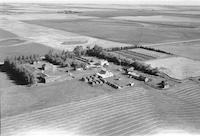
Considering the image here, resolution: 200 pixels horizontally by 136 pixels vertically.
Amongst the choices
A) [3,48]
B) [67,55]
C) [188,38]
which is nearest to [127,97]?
[67,55]

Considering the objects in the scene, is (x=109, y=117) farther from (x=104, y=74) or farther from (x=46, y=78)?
(x=46, y=78)

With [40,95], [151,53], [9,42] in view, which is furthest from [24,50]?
[40,95]

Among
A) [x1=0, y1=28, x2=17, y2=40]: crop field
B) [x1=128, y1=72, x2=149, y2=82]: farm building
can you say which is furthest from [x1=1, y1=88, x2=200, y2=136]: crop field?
[x1=0, y1=28, x2=17, y2=40]: crop field

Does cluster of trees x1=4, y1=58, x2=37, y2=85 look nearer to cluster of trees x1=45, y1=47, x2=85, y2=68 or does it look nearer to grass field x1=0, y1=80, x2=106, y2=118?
grass field x1=0, y1=80, x2=106, y2=118

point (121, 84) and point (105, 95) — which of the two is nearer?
point (105, 95)

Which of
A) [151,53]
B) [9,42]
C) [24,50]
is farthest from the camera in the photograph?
[9,42]

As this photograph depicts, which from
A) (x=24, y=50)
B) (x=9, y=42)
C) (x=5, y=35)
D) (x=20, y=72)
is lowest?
(x=24, y=50)

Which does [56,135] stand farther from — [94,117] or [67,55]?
[67,55]
